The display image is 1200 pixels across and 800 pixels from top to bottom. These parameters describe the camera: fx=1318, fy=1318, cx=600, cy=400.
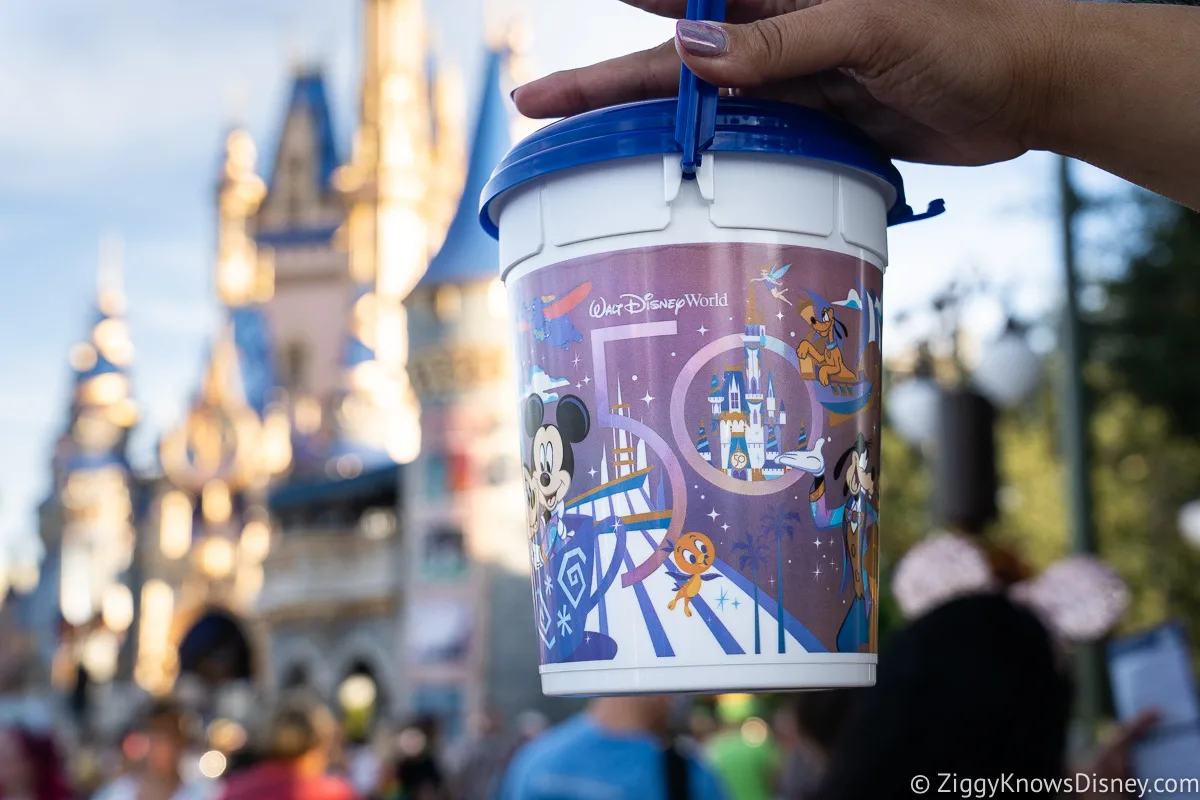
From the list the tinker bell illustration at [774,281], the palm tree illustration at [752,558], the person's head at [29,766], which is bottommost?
the person's head at [29,766]

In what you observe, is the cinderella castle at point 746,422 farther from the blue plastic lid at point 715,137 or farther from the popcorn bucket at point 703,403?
the blue plastic lid at point 715,137

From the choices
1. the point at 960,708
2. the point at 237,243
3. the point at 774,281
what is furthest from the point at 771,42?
the point at 237,243

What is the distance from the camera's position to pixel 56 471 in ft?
151

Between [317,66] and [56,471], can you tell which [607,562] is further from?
[56,471]

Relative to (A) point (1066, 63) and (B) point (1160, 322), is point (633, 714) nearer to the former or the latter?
(A) point (1066, 63)

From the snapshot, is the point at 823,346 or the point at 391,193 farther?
the point at 391,193

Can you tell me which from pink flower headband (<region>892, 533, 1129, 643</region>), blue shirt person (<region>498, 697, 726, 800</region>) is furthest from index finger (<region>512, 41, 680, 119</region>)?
pink flower headband (<region>892, 533, 1129, 643</region>)

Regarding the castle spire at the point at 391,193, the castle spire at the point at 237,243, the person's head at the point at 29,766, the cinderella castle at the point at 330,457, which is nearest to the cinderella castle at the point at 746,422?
the person's head at the point at 29,766

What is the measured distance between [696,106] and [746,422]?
0.97 feet

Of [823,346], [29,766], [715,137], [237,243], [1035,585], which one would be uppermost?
[237,243]

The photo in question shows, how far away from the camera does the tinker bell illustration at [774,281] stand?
1259 millimetres

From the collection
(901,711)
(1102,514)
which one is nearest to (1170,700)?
(901,711)

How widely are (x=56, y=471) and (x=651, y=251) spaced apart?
48.8 meters

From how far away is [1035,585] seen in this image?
493 centimetres
